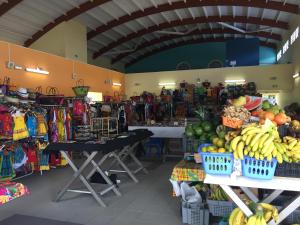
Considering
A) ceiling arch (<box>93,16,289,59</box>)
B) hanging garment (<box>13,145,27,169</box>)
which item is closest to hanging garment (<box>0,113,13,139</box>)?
hanging garment (<box>13,145,27,169</box>)

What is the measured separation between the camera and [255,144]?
7.02 ft

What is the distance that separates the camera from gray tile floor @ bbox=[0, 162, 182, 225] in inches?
143

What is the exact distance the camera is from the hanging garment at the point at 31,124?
18.6 feet

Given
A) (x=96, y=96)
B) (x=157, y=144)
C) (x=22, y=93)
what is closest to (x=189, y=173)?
(x=22, y=93)

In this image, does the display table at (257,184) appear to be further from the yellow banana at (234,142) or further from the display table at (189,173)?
the display table at (189,173)

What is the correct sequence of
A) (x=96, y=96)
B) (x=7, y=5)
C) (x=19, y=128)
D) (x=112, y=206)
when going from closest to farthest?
(x=112, y=206) < (x=19, y=128) < (x=7, y=5) < (x=96, y=96)

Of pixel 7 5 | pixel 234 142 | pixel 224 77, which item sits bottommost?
pixel 234 142

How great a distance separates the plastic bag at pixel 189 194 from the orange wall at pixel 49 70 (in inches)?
187

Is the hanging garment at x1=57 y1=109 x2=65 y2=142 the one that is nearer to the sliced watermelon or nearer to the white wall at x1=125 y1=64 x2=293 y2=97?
the sliced watermelon

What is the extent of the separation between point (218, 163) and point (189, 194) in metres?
1.33

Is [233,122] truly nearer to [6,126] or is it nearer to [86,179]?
[86,179]

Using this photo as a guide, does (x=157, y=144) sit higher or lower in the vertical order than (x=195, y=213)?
higher

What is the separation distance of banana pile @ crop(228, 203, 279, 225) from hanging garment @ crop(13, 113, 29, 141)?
436 cm

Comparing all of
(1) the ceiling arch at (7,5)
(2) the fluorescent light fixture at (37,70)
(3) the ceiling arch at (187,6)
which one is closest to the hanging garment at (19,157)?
(2) the fluorescent light fixture at (37,70)
